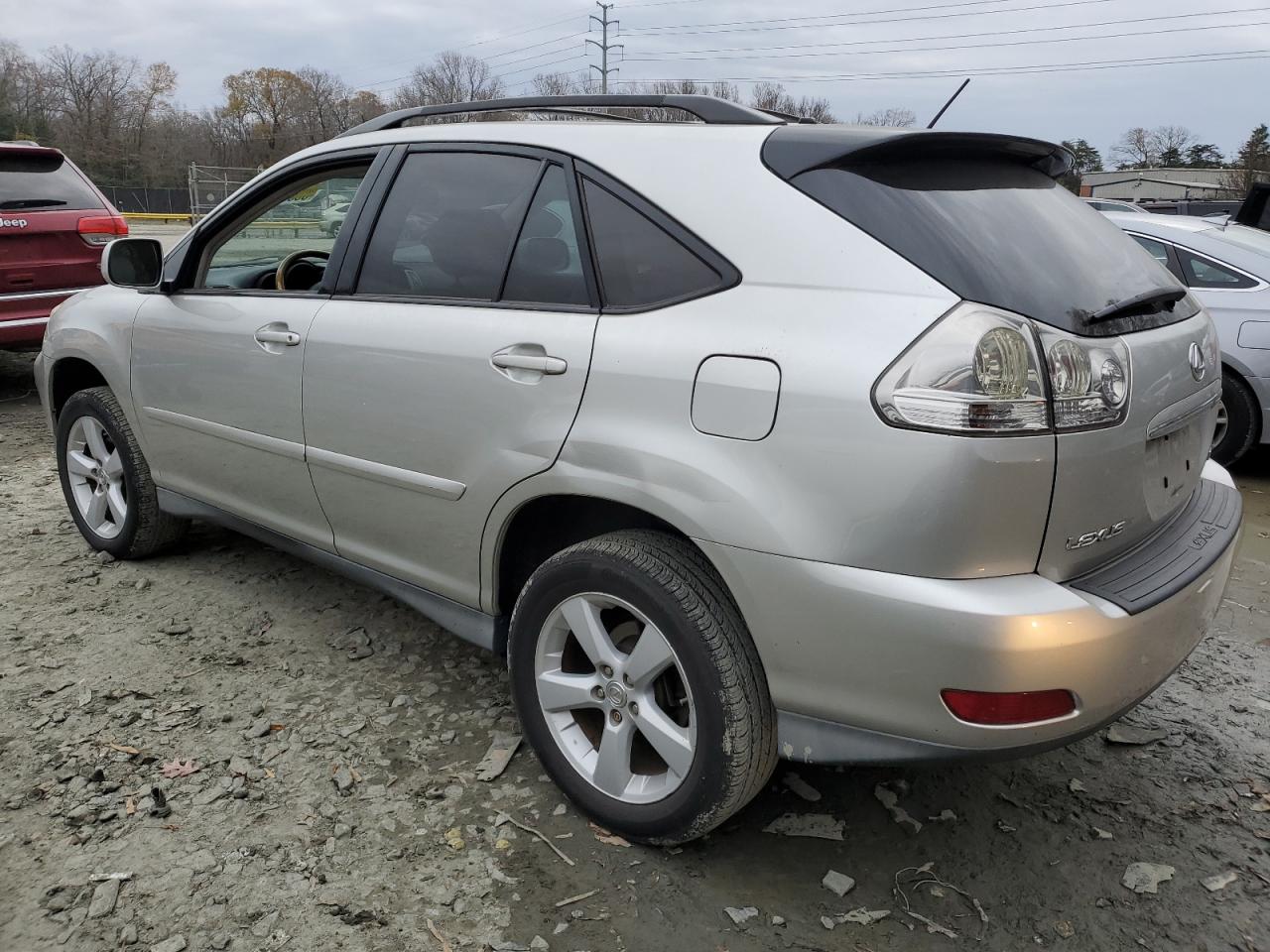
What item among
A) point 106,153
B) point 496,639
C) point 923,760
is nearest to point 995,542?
point 923,760

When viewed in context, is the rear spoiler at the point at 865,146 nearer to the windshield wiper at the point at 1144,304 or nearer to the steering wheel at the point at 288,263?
the windshield wiper at the point at 1144,304

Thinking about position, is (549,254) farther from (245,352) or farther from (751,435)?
(245,352)

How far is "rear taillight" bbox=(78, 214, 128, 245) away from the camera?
23.7 ft

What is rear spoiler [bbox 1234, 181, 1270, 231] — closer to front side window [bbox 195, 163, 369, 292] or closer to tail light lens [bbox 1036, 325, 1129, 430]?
tail light lens [bbox 1036, 325, 1129, 430]

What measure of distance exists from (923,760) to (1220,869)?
101 cm

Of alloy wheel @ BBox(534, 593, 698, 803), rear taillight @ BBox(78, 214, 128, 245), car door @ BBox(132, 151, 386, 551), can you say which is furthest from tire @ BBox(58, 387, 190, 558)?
rear taillight @ BBox(78, 214, 128, 245)

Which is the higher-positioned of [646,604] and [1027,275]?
[1027,275]

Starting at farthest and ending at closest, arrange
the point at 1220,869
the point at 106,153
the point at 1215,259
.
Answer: the point at 106,153
the point at 1215,259
the point at 1220,869

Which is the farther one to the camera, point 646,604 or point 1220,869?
point 1220,869

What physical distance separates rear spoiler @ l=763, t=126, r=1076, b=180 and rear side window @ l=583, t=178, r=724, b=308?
279 millimetres

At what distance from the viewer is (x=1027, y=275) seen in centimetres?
200

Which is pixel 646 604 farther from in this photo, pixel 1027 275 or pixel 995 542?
pixel 1027 275

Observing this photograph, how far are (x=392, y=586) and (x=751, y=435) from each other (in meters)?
1.50

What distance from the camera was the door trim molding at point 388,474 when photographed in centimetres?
265
